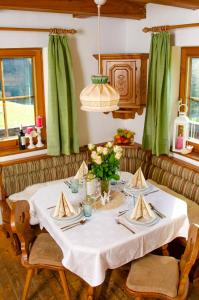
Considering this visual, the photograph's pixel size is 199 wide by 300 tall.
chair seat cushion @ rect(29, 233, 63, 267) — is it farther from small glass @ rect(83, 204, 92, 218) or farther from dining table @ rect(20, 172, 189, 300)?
small glass @ rect(83, 204, 92, 218)

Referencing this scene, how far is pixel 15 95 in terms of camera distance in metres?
3.50

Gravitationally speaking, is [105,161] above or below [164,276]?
above

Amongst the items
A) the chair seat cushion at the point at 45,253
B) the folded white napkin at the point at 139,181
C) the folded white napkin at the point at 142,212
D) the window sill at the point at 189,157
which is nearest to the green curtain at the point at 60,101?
the folded white napkin at the point at 139,181

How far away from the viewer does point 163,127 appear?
349 cm

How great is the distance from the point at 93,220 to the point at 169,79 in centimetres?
180

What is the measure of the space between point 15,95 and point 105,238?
6.75 ft

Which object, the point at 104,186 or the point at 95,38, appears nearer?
the point at 104,186

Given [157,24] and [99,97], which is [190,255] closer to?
[99,97]

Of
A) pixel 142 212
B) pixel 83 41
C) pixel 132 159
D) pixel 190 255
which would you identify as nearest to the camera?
pixel 190 255

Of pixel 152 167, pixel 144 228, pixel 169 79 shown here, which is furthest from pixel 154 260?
pixel 169 79

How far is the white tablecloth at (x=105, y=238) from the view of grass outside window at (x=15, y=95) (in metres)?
1.31

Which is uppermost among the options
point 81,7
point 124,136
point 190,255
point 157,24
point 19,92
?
point 81,7

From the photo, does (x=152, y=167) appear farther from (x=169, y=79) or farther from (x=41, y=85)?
(x=41, y=85)

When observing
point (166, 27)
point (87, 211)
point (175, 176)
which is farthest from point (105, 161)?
point (166, 27)
